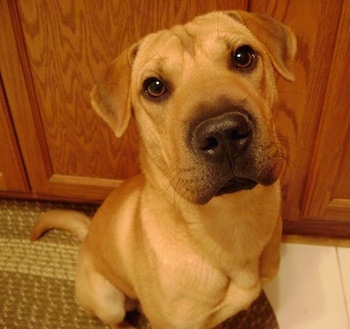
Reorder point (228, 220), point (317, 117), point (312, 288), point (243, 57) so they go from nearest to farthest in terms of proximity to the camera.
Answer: point (243, 57), point (228, 220), point (317, 117), point (312, 288)

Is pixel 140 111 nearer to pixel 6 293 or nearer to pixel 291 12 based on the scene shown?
pixel 291 12

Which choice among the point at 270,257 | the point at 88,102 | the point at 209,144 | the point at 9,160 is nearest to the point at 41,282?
the point at 9,160

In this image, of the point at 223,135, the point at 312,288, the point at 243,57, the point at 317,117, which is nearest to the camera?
the point at 223,135

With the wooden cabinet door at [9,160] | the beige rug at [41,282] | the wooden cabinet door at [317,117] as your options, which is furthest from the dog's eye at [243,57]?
the beige rug at [41,282]

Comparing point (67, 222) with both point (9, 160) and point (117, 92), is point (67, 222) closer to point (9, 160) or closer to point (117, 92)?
point (9, 160)

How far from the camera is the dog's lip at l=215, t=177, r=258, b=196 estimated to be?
968mm

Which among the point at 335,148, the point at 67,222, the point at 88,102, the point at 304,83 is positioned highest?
the point at 304,83

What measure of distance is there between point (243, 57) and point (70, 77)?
0.65 m

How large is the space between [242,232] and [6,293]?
107 centimetres

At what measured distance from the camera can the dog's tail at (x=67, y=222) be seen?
5.90 feet

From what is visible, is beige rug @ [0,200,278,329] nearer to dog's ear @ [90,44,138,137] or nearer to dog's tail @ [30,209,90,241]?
dog's tail @ [30,209,90,241]

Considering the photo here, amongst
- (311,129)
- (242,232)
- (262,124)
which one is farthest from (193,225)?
(311,129)

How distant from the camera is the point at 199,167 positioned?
0.94m

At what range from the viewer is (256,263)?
1255mm
